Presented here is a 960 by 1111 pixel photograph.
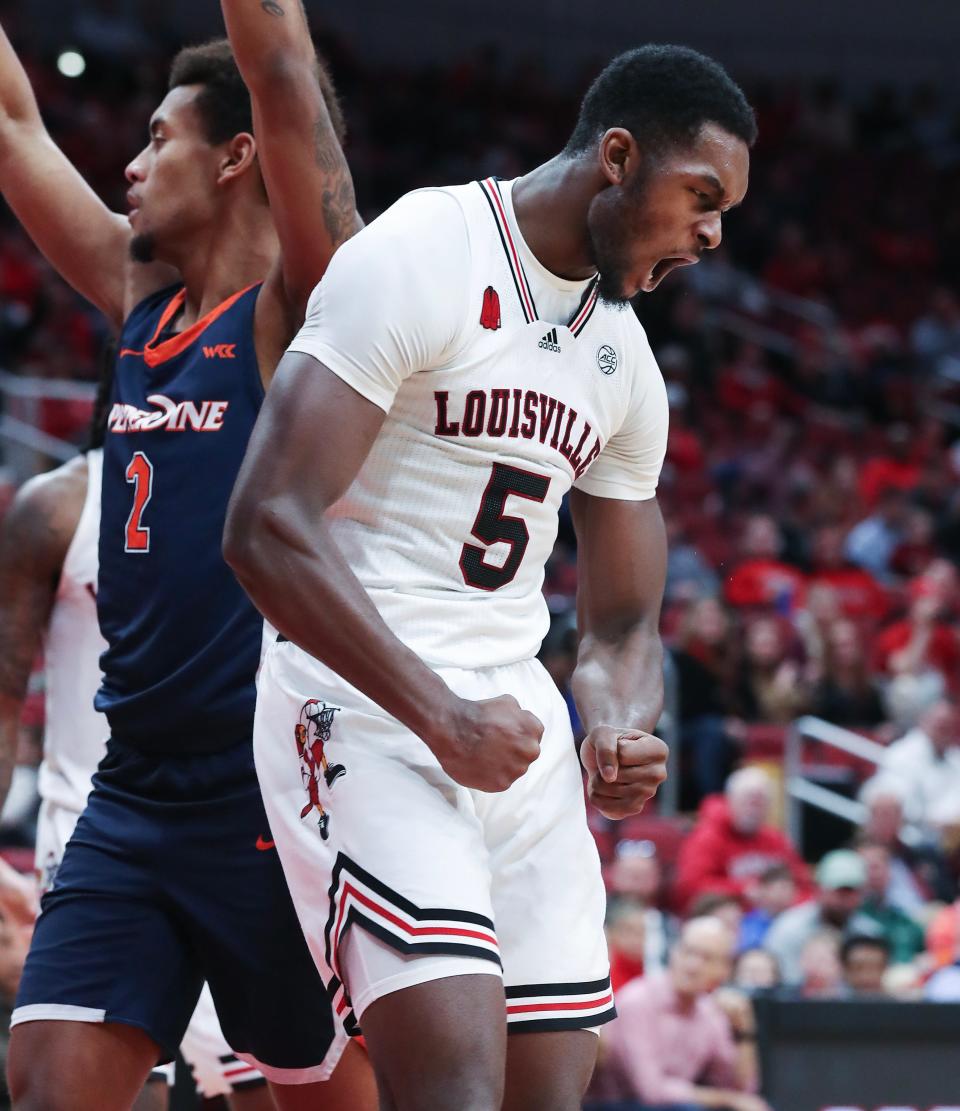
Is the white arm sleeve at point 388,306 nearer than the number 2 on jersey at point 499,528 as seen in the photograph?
Yes

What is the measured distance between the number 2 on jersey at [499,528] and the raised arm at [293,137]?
58cm

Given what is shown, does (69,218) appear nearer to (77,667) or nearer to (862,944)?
(77,667)

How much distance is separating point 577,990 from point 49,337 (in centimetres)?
1041

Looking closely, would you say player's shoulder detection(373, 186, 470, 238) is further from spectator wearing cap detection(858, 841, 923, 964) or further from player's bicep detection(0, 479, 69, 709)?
spectator wearing cap detection(858, 841, 923, 964)

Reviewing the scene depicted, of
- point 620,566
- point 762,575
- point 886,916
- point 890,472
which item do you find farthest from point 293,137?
point 890,472

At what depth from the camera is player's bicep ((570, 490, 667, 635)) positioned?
3.42 metres

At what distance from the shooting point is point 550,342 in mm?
3088

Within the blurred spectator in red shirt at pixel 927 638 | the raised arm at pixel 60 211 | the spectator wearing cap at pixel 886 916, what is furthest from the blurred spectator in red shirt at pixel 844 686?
the raised arm at pixel 60 211

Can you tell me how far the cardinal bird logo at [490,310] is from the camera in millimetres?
2988

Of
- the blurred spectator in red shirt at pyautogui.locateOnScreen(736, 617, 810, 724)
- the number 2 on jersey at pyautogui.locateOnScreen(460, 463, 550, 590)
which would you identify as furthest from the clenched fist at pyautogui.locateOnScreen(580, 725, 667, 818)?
the blurred spectator in red shirt at pyautogui.locateOnScreen(736, 617, 810, 724)

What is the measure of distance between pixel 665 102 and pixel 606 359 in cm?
45

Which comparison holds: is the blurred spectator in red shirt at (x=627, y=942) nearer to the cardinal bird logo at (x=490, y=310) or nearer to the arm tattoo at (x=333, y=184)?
the arm tattoo at (x=333, y=184)

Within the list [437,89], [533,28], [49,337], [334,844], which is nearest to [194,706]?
[334,844]

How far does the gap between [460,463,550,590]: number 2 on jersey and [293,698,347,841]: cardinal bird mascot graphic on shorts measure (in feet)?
1.10
